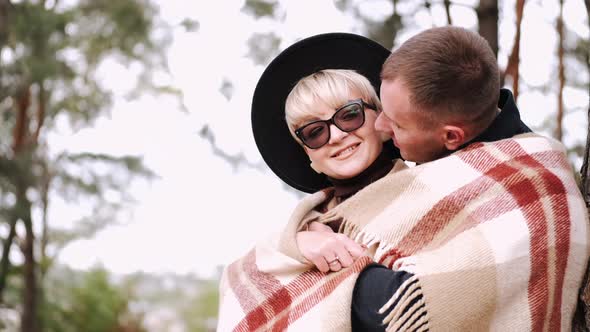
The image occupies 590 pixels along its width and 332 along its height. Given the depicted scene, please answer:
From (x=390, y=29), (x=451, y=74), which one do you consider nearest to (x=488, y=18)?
(x=451, y=74)

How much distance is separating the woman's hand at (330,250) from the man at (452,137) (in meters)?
0.09

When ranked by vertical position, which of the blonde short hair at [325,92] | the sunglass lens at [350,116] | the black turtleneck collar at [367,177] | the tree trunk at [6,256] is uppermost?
the blonde short hair at [325,92]

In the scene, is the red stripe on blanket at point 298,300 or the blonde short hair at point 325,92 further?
the blonde short hair at point 325,92

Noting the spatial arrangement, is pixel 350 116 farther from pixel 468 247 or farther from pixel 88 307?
pixel 88 307

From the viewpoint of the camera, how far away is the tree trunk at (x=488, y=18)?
13.0 feet

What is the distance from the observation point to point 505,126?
2178 millimetres

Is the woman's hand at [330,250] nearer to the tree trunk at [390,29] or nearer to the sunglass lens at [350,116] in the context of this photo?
the sunglass lens at [350,116]

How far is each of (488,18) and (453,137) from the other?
2051 millimetres

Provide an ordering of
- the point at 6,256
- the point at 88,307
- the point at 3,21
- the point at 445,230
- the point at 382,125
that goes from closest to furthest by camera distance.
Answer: the point at 445,230
the point at 382,125
the point at 3,21
the point at 6,256
the point at 88,307

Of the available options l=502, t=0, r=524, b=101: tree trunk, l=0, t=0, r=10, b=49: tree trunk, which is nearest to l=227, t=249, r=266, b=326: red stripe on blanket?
l=502, t=0, r=524, b=101: tree trunk

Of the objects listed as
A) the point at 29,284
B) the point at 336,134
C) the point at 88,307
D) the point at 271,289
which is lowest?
the point at 88,307

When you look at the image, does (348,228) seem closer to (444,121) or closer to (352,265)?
(352,265)

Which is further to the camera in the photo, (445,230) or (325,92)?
(325,92)

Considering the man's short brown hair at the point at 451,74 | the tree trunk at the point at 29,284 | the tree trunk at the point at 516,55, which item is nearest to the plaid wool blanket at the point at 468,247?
the man's short brown hair at the point at 451,74
